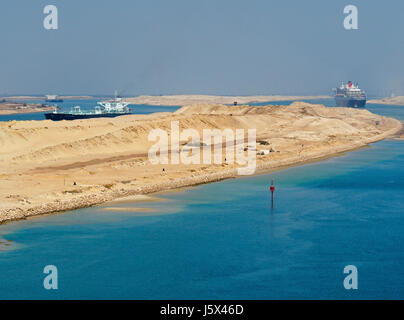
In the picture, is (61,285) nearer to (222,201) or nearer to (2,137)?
(222,201)

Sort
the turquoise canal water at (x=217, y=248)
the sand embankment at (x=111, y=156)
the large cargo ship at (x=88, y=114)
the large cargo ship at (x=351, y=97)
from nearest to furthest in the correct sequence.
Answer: the turquoise canal water at (x=217, y=248) < the sand embankment at (x=111, y=156) < the large cargo ship at (x=88, y=114) < the large cargo ship at (x=351, y=97)

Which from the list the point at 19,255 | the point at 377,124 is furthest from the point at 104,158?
the point at 377,124

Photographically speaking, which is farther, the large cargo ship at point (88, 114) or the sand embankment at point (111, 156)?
the large cargo ship at point (88, 114)
